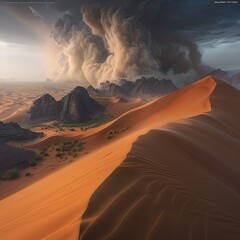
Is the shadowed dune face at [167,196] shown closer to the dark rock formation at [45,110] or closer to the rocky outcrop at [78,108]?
the rocky outcrop at [78,108]

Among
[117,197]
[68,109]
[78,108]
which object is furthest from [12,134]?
[117,197]

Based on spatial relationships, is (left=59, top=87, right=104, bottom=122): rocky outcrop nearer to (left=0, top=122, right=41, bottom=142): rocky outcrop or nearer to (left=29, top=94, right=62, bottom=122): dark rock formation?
(left=29, top=94, right=62, bottom=122): dark rock formation

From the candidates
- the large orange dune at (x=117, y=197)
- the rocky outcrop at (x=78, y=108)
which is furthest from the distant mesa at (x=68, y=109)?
the large orange dune at (x=117, y=197)

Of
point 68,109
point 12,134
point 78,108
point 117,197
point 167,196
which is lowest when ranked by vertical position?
point 68,109

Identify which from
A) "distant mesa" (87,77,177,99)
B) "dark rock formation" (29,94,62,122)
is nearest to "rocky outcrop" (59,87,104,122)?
"dark rock formation" (29,94,62,122)

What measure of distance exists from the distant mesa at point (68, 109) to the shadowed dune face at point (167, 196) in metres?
23.5

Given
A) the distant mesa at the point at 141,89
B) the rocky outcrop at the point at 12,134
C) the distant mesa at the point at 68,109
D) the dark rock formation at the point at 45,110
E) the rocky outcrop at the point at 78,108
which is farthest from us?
the distant mesa at the point at 141,89

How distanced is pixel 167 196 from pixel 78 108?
89.0 feet

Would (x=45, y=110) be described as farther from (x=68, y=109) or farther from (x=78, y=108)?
(x=78, y=108)

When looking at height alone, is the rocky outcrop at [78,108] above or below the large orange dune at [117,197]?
below

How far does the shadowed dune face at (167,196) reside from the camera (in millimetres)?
3824

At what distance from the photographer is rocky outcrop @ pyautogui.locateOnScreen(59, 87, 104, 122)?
30.9 m

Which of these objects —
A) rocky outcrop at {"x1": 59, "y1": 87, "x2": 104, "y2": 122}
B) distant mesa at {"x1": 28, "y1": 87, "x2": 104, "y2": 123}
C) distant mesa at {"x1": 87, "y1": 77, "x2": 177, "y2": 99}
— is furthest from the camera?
distant mesa at {"x1": 87, "y1": 77, "x2": 177, "y2": 99}

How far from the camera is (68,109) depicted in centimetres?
3178
